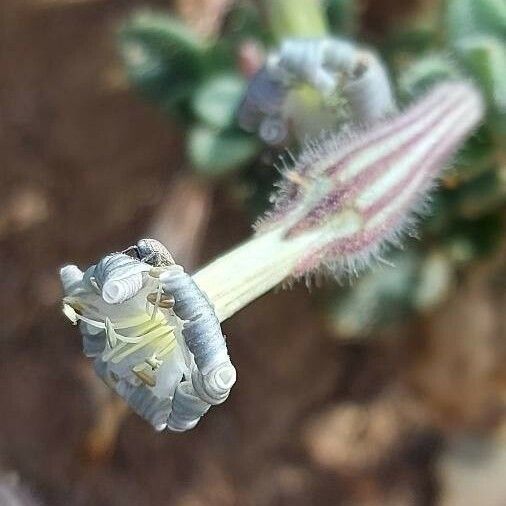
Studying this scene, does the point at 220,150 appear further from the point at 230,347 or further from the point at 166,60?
the point at 230,347

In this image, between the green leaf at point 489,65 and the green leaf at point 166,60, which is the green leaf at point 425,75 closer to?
the green leaf at point 489,65

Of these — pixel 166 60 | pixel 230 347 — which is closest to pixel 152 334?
pixel 166 60

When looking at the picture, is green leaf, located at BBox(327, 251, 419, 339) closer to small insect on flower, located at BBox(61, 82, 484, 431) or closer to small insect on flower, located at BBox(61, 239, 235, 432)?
small insect on flower, located at BBox(61, 82, 484, 431)

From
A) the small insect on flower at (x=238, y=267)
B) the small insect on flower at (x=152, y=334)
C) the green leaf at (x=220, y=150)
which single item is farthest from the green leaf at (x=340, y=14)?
the small insect on flower at (x=152, y=334)

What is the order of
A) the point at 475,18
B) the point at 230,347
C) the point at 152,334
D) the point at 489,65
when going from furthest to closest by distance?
1. the point at 230,347
2. the point at 475,18
3. the point at 489,65
4. the point at 152,334

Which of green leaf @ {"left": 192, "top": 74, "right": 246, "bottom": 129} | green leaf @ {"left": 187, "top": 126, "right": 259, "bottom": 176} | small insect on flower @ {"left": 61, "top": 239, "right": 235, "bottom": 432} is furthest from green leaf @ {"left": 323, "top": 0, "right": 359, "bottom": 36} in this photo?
small insect on flower @ {"left": 61, "top": 239, "right": 235, "bottom": 432}

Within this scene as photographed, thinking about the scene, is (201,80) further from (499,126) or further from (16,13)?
(16,13)

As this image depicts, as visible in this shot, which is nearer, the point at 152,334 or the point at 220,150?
the point at 152,334
